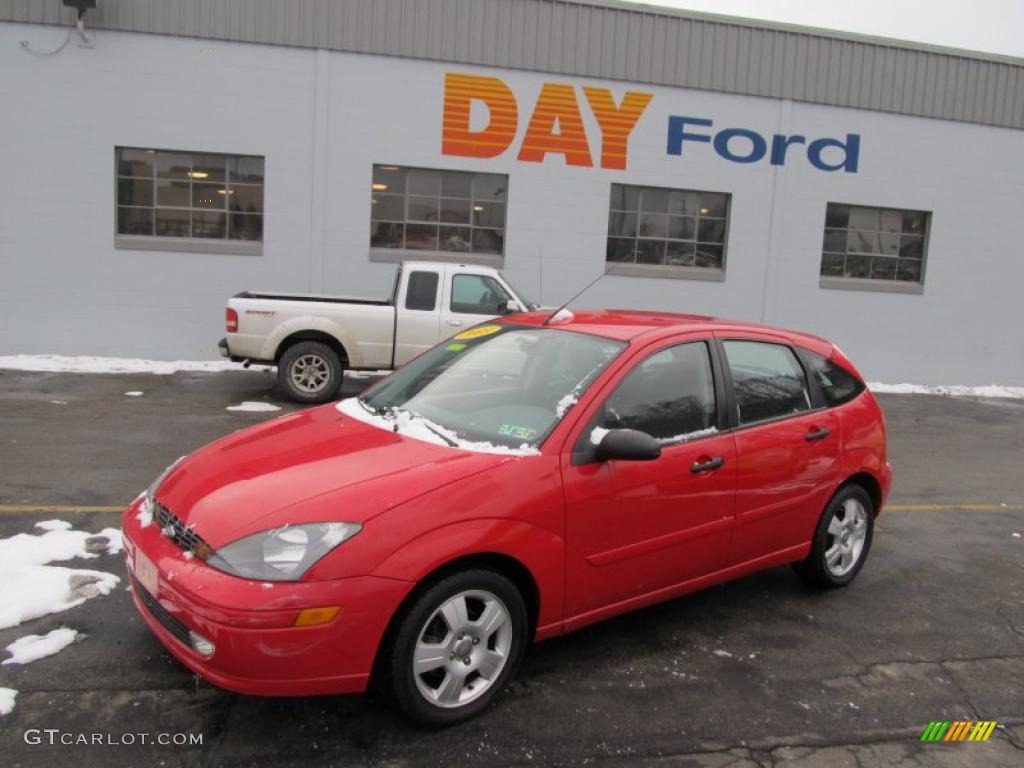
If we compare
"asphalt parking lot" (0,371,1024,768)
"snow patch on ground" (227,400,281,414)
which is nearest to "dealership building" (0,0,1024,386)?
"snow patch on ground" (227,400,281,414)

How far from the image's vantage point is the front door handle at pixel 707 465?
145 inches

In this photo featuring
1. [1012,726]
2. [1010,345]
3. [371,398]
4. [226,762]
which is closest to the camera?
[226,762]

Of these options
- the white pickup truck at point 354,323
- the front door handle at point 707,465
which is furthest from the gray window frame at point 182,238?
the front door handle at point 707,465

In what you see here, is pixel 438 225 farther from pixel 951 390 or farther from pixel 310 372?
pixel 951 390

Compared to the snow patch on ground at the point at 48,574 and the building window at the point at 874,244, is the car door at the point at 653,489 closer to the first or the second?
the snow patch on ground at the point at 48,574

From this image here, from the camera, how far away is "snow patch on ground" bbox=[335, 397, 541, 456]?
327 centimetres

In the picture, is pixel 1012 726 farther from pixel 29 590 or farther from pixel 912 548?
pixel 29 590

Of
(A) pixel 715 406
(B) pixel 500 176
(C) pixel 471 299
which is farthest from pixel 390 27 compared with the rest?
(A) pixel 715 406

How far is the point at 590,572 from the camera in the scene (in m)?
3.34

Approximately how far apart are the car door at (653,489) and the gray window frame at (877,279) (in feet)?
40.3

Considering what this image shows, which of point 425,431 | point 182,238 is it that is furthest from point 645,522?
point 182,238

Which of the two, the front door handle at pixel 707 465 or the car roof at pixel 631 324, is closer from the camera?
the front door handle at pixel 707 465

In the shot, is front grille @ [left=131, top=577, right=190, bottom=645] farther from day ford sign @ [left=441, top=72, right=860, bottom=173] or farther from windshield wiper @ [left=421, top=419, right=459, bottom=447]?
day ford sign @ [left=441, top=72, right=860, bottom=173]

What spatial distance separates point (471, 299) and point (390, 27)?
18.3 feet
